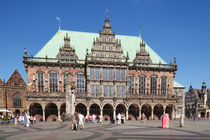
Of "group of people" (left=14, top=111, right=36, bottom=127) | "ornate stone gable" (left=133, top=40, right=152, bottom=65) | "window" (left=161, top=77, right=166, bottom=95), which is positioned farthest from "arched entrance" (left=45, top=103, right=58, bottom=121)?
"window" (left=161, top=77, right=166, bottom=95)

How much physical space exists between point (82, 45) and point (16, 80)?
23.6 metres

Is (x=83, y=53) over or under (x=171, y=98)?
over

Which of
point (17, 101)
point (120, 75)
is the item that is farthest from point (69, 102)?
point (17, 101)

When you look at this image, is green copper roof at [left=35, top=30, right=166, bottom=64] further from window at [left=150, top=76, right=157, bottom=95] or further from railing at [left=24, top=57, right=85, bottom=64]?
window at [left=150, top=76, right=157, bottom=95]

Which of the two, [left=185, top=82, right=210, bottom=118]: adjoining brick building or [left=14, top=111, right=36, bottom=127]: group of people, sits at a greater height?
[left=14, top=111, right=36, bottom=127]: group of people

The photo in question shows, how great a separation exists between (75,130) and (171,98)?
27.1m

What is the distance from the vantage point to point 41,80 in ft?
118

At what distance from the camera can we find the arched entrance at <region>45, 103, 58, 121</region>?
35.6m

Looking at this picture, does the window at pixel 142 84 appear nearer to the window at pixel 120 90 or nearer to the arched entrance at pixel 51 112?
the window at pixel 120 90

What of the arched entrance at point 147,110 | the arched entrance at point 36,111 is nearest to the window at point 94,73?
the arched entrance at point 36,111

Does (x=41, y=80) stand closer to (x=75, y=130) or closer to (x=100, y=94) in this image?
(x=100, y=94)

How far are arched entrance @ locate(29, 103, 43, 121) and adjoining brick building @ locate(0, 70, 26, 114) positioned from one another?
15.7 meters

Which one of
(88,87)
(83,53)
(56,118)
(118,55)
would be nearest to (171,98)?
(118,55)

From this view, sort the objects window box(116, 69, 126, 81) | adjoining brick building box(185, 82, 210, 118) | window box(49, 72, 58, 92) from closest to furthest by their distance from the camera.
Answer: window box(49, 72, 58, 92)
window box(116, 69, 126, 81)
adjoining brick building box(185, 82, 210, 118)
